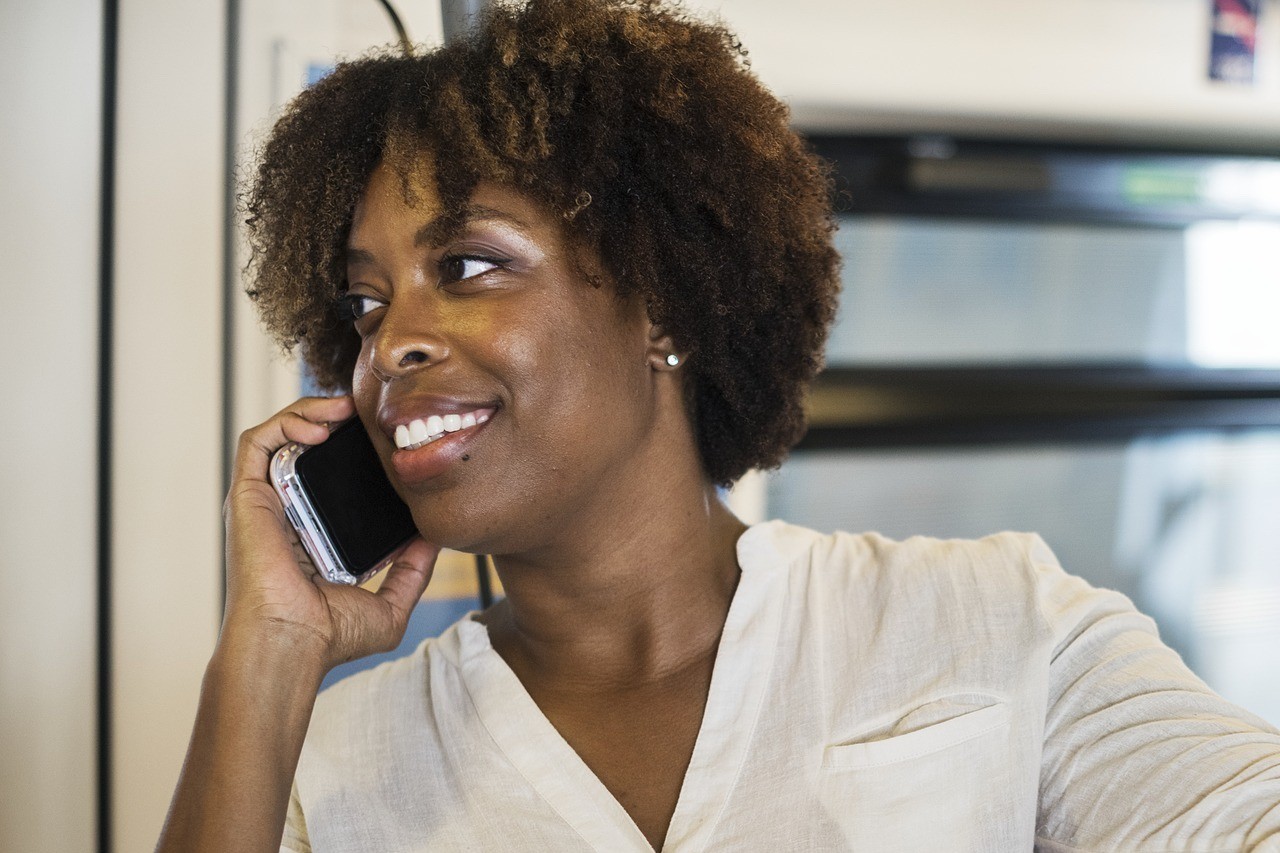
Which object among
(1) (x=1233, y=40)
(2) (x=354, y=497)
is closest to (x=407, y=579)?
(2) (x=354, y=497)

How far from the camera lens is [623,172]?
1284 millimetres

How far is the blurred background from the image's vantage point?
1499mm

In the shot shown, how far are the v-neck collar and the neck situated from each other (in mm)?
47

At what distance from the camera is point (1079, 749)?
1162 mm

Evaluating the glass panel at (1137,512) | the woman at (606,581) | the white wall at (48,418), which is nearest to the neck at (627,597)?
the woman at (606,581)

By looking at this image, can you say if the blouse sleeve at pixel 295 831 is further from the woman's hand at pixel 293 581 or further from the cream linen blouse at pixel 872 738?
the woman's hand at pixel 293 581

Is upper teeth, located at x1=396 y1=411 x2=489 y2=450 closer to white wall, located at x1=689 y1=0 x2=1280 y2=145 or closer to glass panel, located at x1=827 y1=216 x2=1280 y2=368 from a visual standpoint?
white wall, located at x1=689 y1=0 x2=1280 y2=145

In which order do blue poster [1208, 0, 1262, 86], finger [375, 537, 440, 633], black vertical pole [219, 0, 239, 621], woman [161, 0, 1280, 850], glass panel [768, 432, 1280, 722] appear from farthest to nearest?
glass panel [768, 432, 1280, 722] < blue poster [1208, 0, 1262, 86] < black vertical pole [219, 0, 239, 621] < finger [375, 537, 440, 633] < woman [161, 0, 1280, 850]

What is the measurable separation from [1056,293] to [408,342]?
179 cm

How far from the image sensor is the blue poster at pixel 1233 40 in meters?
2.34

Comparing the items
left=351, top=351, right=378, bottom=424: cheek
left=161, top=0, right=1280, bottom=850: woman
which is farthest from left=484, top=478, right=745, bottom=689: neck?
left=351, top=351, right=378, bottom=424: cheek

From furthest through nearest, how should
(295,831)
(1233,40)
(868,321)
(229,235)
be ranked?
(868,321)
(1233,40)
(229,235)
(295,831)

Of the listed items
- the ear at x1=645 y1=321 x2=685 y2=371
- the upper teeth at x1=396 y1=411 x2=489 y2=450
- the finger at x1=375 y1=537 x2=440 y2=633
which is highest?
the ear at x1=645 y1=321 x2=685 y2=371

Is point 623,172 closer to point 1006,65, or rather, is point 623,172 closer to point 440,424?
point 440,424
